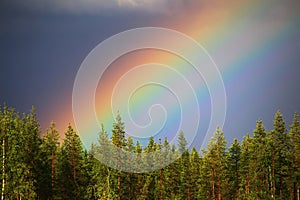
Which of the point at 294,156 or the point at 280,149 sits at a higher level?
the point at 280,149

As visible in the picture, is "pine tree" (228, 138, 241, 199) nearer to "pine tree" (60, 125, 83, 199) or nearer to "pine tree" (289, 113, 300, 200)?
"pine tree" (289, 113, 300, 200)

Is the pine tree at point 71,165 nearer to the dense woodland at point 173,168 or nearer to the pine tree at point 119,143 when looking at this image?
the dense woodland at point 173,168

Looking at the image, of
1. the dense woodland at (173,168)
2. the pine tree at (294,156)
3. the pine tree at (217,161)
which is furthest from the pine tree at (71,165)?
the pine tree at (294,156)

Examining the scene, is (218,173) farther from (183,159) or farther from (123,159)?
(123,159)

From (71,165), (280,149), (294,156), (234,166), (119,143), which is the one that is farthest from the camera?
(234,166)

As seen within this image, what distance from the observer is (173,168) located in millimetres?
85375

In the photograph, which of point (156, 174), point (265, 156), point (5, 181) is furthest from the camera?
point (156, 174)

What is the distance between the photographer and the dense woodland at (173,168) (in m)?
68.5

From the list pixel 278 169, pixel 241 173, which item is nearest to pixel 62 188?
pixel 241 173

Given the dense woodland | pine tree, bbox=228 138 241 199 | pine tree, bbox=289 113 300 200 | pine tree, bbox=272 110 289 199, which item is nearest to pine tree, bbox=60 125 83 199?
the dense woodland

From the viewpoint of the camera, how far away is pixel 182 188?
85375mm

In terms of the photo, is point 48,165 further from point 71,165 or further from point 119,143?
point 119,143

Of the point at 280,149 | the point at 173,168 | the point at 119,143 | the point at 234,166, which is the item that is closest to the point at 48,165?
the point at 119,143

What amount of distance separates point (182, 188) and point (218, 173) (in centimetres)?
860
